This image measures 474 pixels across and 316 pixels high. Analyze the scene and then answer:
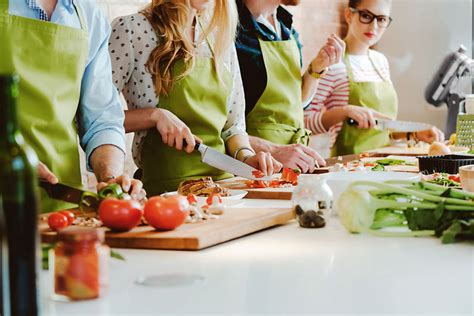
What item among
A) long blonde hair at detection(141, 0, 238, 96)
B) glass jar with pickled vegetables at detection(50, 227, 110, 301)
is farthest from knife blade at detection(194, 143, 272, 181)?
glass jar with pickled vegetables at detection(50, 227, 110, 301)

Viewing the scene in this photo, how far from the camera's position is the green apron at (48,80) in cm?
206

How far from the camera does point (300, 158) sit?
2.88 m

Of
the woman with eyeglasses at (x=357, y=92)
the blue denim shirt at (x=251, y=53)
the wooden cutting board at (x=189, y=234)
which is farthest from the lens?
the woman with eyeglasses at (x=357, y=92)

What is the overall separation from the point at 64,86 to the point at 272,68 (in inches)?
59.9

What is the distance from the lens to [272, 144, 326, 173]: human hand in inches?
112

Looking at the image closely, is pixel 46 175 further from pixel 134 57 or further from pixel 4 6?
pixel 134 57

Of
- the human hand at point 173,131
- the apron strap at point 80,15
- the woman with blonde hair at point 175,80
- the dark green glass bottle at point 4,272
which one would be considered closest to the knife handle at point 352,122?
the woman with blonde hair at point 175,80

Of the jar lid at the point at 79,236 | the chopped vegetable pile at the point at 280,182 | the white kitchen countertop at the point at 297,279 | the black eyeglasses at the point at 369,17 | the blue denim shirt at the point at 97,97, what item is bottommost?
the chopped vegetable pile at the point at 280,182

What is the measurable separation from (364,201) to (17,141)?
2.73ft

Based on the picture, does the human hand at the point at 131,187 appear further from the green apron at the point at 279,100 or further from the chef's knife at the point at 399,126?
the chef's knife at the point at 399,126

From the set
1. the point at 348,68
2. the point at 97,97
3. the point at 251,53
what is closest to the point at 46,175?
the point at 97,97

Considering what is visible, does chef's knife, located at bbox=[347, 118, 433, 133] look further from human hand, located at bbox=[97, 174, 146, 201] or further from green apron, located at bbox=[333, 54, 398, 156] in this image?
human hand, located at bbox=[97, 174, 146, 201]

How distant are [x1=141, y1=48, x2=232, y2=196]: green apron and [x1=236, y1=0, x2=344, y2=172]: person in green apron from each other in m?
0.46

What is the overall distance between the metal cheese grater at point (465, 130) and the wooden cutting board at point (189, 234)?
2051 mm
